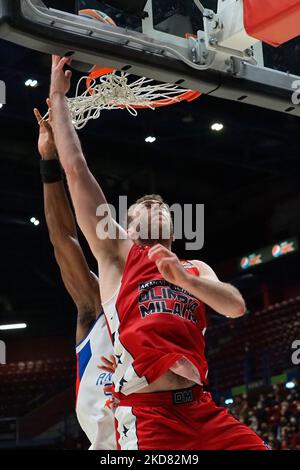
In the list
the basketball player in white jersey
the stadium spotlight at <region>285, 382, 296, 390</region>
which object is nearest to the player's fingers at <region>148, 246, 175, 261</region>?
the basketball player in white jersey

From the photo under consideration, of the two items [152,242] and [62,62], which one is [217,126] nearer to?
[62,62]

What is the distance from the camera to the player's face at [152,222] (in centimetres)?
294

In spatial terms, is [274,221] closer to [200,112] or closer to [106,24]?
[200,112]

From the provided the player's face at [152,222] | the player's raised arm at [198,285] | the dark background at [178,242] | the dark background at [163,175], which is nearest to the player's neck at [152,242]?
the player's face at [152,222]

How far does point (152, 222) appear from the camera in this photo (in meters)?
2.94

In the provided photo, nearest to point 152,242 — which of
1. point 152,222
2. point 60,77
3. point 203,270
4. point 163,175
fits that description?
point 152,222

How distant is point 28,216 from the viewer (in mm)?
12914

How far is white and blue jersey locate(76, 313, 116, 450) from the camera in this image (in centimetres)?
309

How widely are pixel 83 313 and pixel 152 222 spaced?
2.04 ft

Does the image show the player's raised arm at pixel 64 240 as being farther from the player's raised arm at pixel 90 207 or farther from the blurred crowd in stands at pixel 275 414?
the blurred crowd in stands at pixel 275 414

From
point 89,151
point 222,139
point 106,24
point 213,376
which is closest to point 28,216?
point 89,151

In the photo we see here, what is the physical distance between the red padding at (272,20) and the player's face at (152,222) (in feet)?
2.87

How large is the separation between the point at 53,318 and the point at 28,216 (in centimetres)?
411

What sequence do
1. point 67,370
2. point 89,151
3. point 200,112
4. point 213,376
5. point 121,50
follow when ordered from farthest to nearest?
point 67,370 < point 213,376 < point 89,151 < point 200,112 < point 121,50
